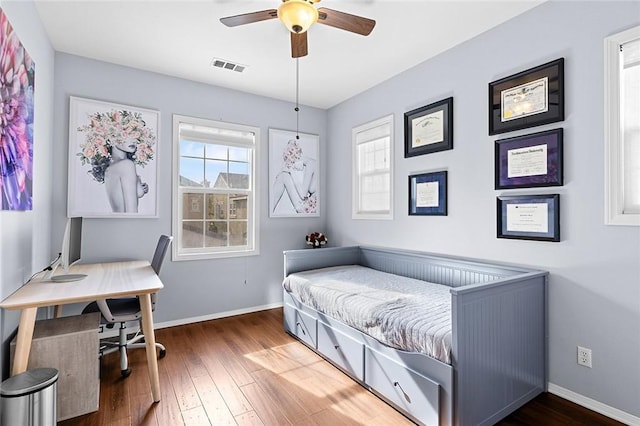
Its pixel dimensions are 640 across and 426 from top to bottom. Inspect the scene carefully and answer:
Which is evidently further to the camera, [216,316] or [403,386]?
[216,316]

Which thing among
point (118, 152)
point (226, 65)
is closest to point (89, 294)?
point (118, 152)

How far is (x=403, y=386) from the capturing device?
1934mm

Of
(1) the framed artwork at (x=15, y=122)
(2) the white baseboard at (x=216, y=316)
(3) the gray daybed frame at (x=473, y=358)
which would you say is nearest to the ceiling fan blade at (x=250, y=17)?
(1) the framed artwork at (x=15, y=122)

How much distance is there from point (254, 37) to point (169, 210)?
1950 millimetres

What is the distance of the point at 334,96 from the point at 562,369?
352 cm

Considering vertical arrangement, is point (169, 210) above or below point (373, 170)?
below

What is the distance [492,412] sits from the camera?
185cm

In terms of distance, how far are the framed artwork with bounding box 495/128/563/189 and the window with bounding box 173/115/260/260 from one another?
2.67 metres

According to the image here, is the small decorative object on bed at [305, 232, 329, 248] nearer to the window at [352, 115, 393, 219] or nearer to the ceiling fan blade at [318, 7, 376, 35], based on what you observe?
the window at [352, 115, 393, 219]

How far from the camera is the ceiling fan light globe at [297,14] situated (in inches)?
68.7

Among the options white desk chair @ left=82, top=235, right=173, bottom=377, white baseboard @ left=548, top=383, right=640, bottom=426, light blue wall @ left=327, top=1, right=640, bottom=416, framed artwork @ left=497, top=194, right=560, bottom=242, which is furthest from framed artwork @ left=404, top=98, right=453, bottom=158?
white desk chair @ left=82, top=235, right=173, bottom=377

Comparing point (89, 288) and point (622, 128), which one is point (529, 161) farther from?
point (89, 288)

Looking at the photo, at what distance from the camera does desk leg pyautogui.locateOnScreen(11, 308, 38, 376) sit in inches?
66.3

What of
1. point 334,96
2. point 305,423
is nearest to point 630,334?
point 305,423
